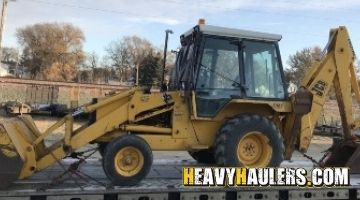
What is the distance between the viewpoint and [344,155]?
31.6ft

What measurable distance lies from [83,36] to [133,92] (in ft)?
292

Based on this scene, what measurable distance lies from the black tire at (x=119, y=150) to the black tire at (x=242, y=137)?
3.82 ft

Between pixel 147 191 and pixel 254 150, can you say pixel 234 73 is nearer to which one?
pixel 254 150

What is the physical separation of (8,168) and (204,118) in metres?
3.04

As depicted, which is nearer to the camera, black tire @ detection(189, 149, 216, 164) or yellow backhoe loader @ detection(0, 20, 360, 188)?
yellow backhoe loader @ detection(0, 20, 360, 188)

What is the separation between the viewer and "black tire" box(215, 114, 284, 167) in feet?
26.1

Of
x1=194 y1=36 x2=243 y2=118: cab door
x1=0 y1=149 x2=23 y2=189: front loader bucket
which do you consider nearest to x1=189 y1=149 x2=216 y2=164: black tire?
x1=194 y1=36 x2=243 y2=118: cab door

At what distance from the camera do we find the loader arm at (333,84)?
890 cm

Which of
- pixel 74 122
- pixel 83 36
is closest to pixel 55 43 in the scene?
pixel 83 36

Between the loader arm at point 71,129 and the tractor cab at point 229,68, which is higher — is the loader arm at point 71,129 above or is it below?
below

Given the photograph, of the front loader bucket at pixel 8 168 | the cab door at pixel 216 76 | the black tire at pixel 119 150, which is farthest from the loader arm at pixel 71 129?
the cab door at pixel 216 76

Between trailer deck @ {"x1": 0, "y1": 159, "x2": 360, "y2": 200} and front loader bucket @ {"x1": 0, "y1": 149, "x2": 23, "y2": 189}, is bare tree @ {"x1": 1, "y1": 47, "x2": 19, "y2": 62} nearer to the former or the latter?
trailer deck @ {"x1": 0, "y1": 159, "x2": 360, "y2": 200}

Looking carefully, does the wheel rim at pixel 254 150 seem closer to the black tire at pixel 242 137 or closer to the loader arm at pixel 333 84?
the black tire at pixel 242 137

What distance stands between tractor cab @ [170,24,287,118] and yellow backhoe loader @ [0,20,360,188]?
0.02 m
